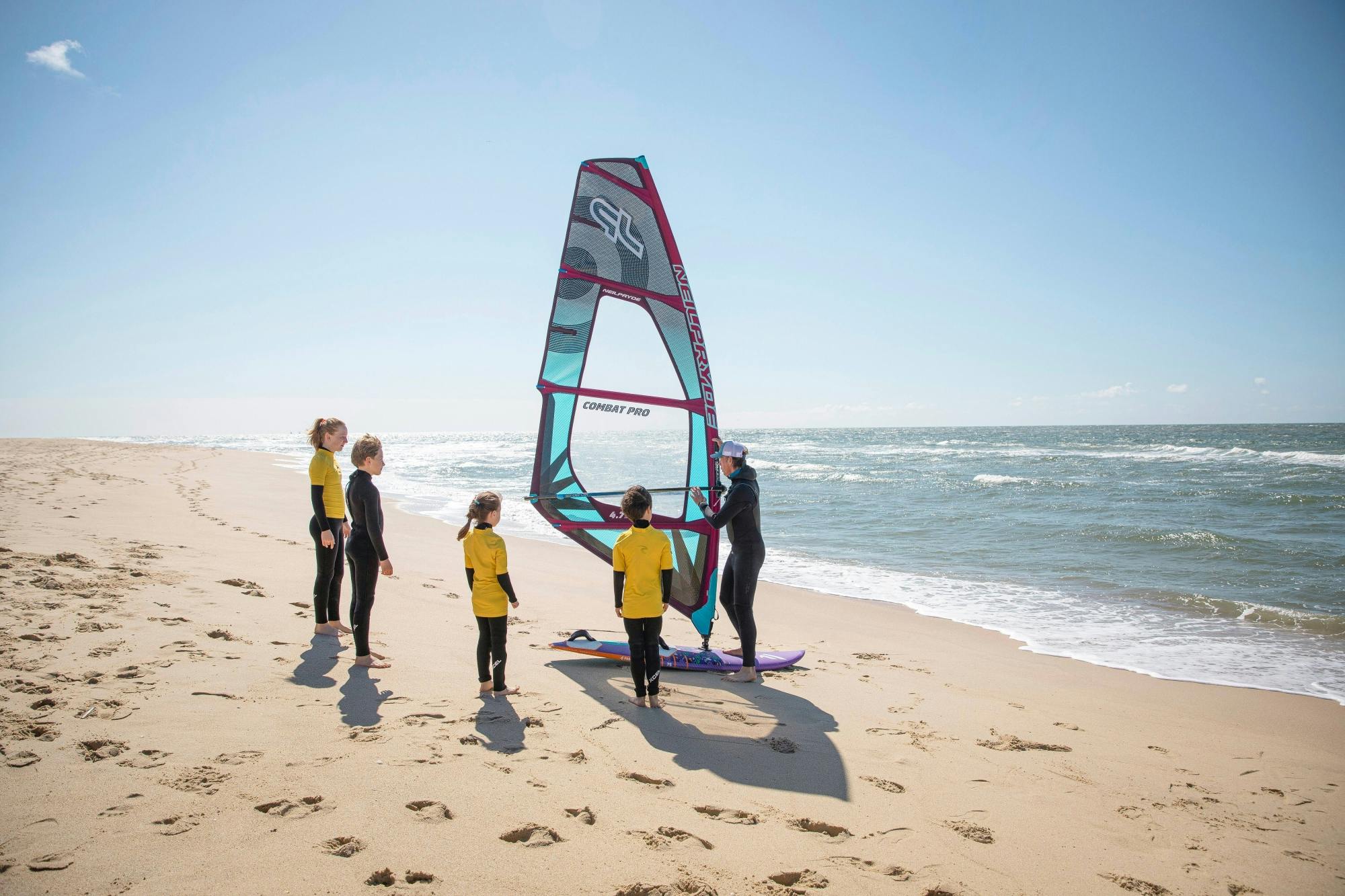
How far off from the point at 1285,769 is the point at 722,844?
9.96 ft

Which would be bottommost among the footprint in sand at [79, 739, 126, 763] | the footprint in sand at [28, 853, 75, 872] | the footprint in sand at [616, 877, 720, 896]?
the footprint in sand at [616, 877, 720, 896]

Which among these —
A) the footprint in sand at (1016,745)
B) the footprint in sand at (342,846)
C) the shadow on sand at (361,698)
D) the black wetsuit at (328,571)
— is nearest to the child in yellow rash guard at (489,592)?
the shadow on sand at (361,698)

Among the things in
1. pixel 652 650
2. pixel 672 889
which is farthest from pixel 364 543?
pixel 672 889

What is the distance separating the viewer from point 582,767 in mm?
2719

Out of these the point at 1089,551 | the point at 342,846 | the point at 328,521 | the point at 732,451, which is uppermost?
the point at 732,451

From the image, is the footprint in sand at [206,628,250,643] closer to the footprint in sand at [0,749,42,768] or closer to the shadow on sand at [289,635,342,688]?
the shadow on sand at [289,635,342,688]

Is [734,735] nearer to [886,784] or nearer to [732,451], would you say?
[886,784]

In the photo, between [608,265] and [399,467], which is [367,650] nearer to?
[608,265]

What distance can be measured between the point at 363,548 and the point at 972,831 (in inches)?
129

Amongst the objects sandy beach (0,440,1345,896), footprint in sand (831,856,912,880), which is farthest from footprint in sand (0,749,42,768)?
footprint in sand (831,856,912,880)

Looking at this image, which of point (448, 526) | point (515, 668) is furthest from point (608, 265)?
point (448, 526)

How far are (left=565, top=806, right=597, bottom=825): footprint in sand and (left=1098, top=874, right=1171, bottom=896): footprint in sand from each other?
5.59ft

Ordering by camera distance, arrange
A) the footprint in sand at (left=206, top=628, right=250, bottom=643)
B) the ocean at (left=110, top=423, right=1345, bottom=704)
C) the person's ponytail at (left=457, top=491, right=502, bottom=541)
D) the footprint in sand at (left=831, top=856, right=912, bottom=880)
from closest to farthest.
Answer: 1. the footprint in sand at (left=831, top=856, right=912, bottom=880)
2. the person's ponytail at (left=457, top=491, right=502, bottom=541)
3. the footprint in sand at (left=206, top=628, right=250, bottom=643)
4. the ocean at (left=110, top=423, right=1345, bottom=704)

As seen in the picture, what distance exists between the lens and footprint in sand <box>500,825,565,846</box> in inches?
84.7
